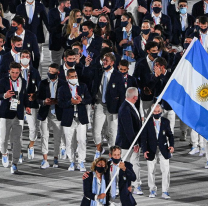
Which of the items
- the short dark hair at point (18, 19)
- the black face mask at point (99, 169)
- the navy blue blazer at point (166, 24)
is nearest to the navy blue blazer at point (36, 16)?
the short dark hair at point (18, 19)

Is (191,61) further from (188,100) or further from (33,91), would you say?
(33,91)

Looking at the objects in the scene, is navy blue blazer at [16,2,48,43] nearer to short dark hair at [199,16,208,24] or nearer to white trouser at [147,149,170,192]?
short dark hair at [199,16,208,24]

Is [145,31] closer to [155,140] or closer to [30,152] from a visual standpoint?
[30,152]

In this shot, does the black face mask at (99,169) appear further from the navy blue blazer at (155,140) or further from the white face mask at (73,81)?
the white face mask at (73,81)

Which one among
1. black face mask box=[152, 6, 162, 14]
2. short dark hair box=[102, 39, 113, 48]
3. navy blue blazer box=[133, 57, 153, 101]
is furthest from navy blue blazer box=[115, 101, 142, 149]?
black face mask box=[152, 6, 162, 14]

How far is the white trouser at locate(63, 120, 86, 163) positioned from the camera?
18.5 meters

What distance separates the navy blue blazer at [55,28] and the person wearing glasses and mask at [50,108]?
3.37m

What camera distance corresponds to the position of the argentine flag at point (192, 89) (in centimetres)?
1463

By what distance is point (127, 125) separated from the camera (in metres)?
16.9

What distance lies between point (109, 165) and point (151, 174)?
1801mm

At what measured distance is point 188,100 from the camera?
14.8m

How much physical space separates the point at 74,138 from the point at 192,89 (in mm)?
4435

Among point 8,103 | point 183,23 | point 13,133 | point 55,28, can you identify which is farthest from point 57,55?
point 13,133

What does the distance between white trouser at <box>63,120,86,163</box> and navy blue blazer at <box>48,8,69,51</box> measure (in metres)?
3.90
